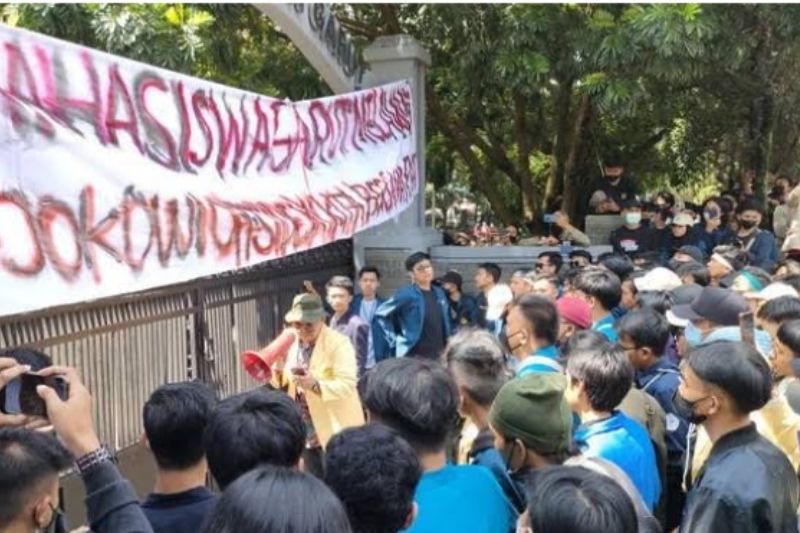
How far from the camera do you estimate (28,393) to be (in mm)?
2193

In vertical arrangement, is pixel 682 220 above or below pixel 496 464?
above

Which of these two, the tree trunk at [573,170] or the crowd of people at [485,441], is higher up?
the tree trunk at [573,170]

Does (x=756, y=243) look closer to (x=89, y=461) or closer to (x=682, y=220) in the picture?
(x=682, y=220)

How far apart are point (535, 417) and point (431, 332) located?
13.6 ft

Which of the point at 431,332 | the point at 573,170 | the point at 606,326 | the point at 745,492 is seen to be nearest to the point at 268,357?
the point at 606,326

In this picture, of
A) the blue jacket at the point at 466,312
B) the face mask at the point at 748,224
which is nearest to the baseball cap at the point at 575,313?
the blue jacket at the point at 466,312

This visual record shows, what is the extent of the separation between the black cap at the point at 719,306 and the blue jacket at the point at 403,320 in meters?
2.62

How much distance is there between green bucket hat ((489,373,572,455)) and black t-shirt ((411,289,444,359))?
405 centimetres

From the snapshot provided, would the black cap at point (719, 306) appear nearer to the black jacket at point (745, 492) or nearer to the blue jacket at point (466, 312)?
the black jacket at point (745, 492)

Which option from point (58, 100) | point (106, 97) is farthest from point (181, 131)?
point (58, 100)

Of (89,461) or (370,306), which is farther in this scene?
(370,306)

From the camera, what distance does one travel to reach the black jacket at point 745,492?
236 cm

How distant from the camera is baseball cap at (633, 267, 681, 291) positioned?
5406 millimetres

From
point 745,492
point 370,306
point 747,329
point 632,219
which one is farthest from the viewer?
point 632,219
